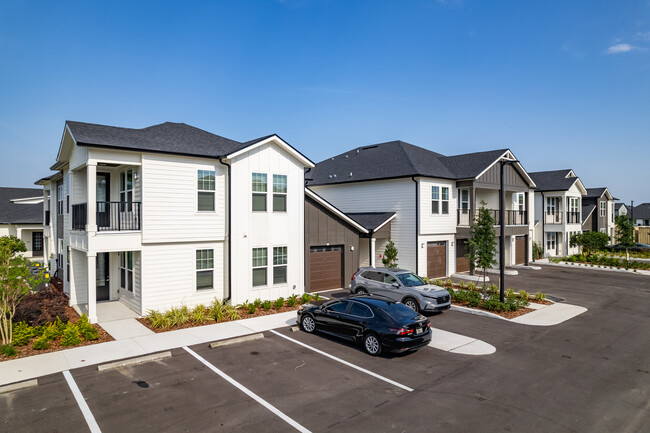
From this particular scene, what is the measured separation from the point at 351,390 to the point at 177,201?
396 inches

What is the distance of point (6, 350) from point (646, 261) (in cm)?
4268

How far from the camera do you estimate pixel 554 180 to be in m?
38.2

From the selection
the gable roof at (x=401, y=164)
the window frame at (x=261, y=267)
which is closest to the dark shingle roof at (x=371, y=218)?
the gable roof at (x=401, y=164)

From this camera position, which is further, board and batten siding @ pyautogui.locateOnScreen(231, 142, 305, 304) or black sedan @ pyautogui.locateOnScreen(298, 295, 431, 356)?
board and batten siding @ pyautogui.locateOnScreen(231, 142, 305, 304)

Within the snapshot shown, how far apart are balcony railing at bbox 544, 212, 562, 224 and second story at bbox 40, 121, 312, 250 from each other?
29717mm

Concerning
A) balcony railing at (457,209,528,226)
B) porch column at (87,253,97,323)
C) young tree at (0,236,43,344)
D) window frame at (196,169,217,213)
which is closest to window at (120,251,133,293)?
porch column at (87,253,97,323)

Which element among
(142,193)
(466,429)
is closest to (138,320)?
(142,193)

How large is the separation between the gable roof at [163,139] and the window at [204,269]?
398cm

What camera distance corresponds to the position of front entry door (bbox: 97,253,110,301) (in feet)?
56.7

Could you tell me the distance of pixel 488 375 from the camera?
30.7 feet

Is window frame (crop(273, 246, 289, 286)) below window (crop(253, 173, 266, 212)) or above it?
below

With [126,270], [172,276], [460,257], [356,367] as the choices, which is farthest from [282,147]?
[460,257]

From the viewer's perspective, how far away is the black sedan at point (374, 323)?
33.6 feet

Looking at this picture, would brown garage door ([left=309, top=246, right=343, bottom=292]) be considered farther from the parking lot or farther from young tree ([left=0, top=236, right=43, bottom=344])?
young tree ([left=0, top=236, right=43, bottom=344])
